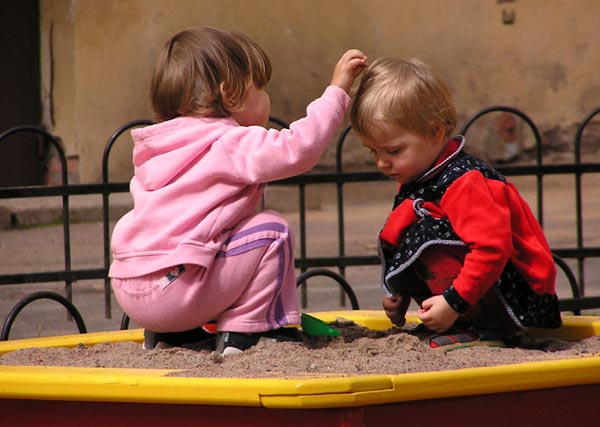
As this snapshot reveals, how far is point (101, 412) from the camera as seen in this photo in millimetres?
2492

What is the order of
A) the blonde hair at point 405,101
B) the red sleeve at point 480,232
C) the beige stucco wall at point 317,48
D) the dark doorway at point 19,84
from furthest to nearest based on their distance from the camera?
the dark doorway at point 19,84 < the beige stucco wall at point 317,48 < the blonde hair at point 405,101 < the red sleeve at point 480,232

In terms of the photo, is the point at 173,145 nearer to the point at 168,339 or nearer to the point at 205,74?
the point at 205,74

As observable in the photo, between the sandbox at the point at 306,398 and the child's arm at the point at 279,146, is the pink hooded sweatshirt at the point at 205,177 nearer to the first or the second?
the child's arm at the point at 279,146

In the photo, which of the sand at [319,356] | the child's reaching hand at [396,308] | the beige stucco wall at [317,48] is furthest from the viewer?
the beige stucco wall at [317,48]

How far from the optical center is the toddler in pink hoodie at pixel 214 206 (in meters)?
2.85

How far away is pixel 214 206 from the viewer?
2.88 metres

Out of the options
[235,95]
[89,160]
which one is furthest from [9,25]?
[235,95]

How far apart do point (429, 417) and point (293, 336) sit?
65 cm

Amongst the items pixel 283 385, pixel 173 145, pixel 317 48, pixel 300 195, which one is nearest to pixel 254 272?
pixel 173 145

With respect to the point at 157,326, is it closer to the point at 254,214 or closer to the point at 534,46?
the point at 254,214

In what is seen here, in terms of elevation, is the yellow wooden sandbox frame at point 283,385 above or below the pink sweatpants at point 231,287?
below

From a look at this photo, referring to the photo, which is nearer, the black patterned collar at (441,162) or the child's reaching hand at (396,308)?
the black patterned collar at (441,162)

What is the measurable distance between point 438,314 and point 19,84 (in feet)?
24.7

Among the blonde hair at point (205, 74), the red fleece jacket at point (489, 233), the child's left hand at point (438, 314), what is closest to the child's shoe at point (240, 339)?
the child's left hand at point (438, 314)
